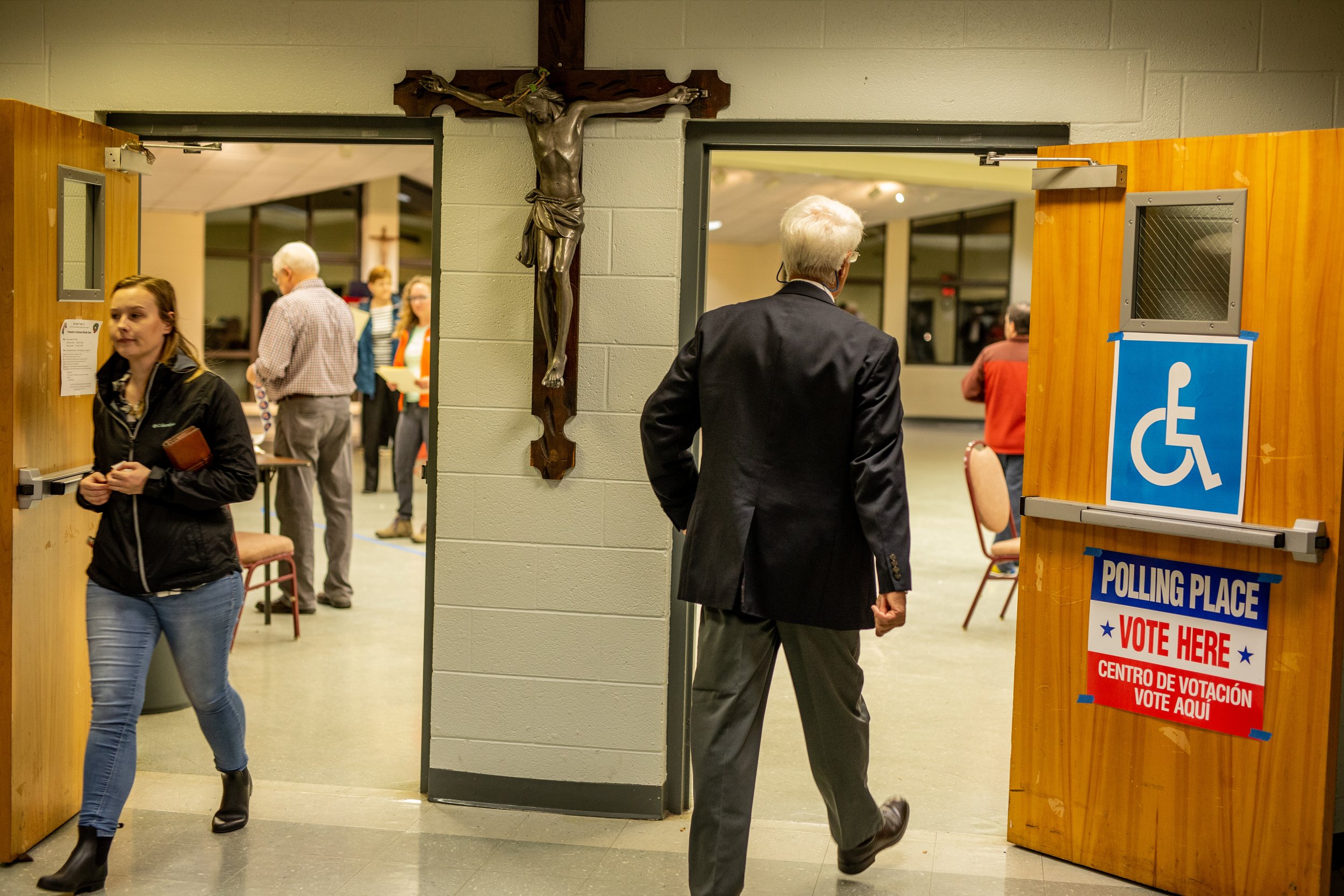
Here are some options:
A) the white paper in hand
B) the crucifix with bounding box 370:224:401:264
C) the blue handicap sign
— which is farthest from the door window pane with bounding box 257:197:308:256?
the blue handicap sign

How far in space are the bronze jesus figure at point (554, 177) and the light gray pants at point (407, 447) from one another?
4135 mm

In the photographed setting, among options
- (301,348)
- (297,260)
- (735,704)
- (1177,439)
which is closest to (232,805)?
(735,704)

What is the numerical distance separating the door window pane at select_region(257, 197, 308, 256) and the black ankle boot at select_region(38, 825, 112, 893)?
509 inches

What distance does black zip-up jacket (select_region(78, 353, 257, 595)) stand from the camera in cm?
271

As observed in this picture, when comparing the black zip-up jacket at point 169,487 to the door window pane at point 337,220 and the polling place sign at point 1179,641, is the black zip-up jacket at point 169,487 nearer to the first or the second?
the polling place sign at point 1179,641

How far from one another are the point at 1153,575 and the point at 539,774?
63.5 inches

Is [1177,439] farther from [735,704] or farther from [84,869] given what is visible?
[84,869]

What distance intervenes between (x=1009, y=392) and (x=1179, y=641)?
3291mm

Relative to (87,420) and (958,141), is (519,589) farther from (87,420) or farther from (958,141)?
(958,141)

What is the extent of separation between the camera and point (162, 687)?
411 cm

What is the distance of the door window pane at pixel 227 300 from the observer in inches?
584

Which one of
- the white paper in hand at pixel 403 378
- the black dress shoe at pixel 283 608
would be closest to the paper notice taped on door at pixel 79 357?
the black dress shoe at pixel 283 608

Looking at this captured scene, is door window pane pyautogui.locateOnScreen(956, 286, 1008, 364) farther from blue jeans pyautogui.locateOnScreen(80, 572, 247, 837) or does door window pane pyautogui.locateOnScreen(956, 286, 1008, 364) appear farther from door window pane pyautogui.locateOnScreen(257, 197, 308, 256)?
blue jeans pyautogui.locateOnScreen(80, 572, 247, 837)

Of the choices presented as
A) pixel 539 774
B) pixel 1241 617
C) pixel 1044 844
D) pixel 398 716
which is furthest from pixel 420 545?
pixel 1241 617
